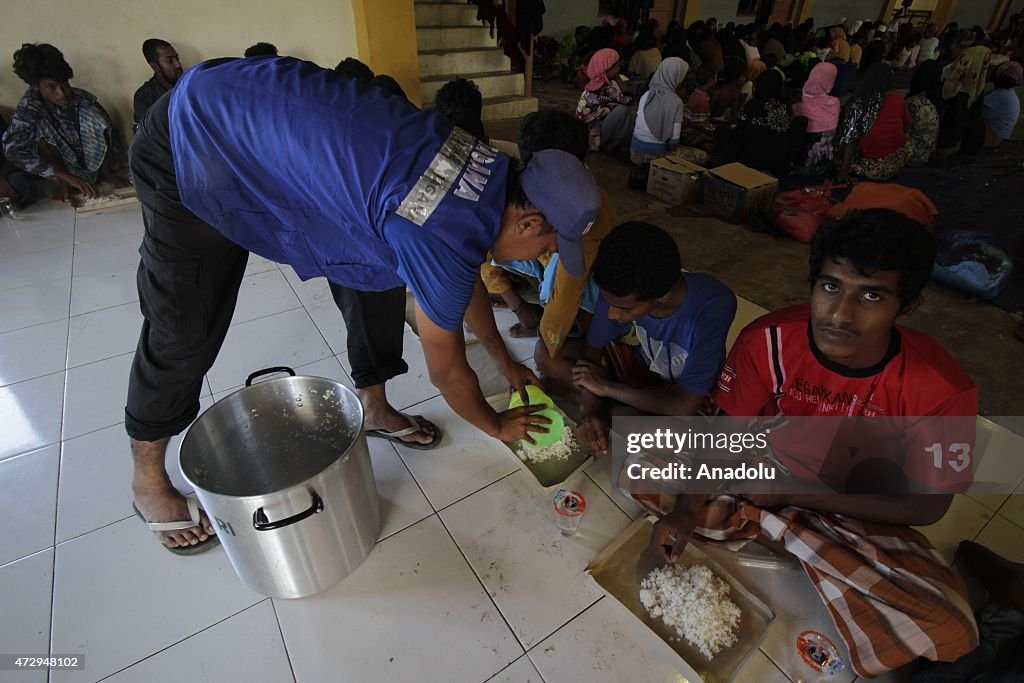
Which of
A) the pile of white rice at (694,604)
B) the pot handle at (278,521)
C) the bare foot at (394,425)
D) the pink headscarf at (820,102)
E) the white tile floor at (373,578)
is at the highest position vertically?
the pink headscarf at (820,102)

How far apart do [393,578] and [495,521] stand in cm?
30

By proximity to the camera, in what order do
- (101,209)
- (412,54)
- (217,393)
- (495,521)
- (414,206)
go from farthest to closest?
1. (412,54)
2. (101,209)
3. (217,393)
4. (495,521)
5. (414,206)

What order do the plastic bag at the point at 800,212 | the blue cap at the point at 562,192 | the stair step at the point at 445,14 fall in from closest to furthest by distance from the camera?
1. the blue cap at the point at 562,192
2. the plastic bag at the point at 800,212
3. the stair step at the point at 445,14

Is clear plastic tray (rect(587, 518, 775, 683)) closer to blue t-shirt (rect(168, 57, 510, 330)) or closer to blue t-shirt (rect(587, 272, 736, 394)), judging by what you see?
blue t-shirt (rect(587, 272, 736, 394))

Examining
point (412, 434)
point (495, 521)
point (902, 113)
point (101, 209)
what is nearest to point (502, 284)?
point (412, 434)

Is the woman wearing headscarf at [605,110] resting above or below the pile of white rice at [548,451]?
above

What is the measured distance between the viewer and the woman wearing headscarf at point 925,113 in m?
4.25

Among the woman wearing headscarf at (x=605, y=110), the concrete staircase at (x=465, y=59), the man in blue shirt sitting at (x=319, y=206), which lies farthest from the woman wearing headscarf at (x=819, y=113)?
the man in blue shirt sitting at (x=319, y=206)

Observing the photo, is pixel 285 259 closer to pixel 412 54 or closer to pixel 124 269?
pixel 124 269

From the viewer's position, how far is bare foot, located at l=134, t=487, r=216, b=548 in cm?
135

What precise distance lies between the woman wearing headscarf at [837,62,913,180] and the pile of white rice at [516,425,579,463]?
3.71 meters

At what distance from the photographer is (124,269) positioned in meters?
2.60

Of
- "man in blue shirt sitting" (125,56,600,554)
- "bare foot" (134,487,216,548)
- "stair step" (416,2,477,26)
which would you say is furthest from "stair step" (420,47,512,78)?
"bare foot" (134,487,216,548)

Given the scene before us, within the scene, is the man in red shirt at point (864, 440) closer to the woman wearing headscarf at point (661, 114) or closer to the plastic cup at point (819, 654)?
the plastic cup at point (819, 654)
